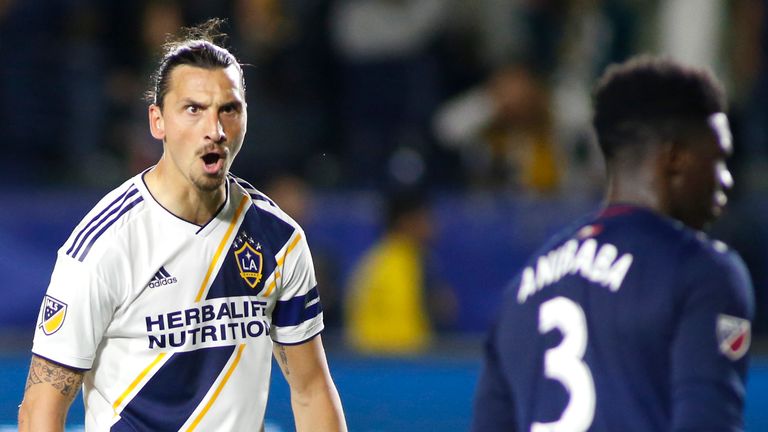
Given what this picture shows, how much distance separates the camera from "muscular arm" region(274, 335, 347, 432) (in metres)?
3.91

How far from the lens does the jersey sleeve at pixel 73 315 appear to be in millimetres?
3451

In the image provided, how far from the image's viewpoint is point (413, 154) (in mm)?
8734

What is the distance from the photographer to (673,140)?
249 centimetres

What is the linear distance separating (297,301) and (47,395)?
76cm

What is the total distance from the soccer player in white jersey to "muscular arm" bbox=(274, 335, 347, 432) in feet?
0.40

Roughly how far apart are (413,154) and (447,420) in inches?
89.4

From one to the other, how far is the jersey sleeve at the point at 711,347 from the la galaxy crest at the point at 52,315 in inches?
68.1

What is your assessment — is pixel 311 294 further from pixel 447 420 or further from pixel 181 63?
pixel 447 420

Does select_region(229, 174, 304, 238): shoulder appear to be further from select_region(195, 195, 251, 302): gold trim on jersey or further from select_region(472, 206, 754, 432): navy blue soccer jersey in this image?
select_region(472, 206, 754, 432): navy blue soccer jersey

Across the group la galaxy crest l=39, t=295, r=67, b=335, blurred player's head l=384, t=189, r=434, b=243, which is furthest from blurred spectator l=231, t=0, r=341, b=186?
la galaxy crest l=39, t=295, r=67, b=335

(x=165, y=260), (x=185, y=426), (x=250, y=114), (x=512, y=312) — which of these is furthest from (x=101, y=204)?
(x=250, y=114)

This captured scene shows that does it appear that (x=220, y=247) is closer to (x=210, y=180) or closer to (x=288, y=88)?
(x=210, y=180)

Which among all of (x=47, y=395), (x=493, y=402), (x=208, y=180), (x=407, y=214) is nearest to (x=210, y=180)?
(x=208, y=180)

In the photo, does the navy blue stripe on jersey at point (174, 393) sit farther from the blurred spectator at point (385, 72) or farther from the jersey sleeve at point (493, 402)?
the blurred spectator at point (385, 72)
